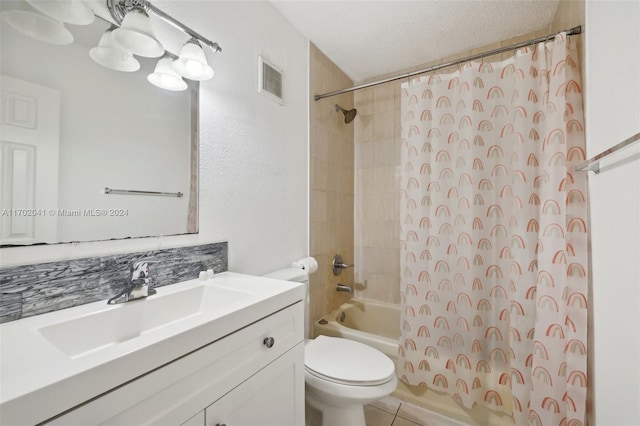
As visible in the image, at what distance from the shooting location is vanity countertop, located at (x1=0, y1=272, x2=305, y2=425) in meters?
0.44

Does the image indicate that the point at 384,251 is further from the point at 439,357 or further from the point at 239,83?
the point at 239,83

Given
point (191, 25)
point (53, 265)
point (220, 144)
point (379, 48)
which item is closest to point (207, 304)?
point (53, 265)

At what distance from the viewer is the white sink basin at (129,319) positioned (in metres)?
0.71

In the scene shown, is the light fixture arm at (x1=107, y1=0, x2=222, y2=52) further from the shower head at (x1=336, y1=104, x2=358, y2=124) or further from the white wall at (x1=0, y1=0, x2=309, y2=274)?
the shower head at (x1=336, y1=104, x2=358, y2=124)

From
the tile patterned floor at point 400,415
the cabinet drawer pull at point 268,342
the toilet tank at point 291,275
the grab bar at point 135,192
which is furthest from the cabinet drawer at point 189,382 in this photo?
the tile patterned floor at point 400,415

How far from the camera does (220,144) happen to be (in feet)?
4.19

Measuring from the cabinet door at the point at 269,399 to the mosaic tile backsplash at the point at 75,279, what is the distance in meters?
0.50

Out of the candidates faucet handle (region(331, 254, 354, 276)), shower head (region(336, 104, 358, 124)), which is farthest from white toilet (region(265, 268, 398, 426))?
shower head (region(336, 104, 358, 124))

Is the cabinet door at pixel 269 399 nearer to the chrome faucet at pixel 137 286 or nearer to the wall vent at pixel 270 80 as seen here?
the chrome faucet at pixel 137 286

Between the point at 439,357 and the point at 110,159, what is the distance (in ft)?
6.08

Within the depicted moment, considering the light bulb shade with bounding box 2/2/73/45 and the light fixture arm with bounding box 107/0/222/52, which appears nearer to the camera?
the light bulb shade with bounding box 2/2/73/45

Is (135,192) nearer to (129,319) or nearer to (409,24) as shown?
(129,319)

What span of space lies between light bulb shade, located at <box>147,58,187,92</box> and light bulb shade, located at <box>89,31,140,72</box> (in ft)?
0.28

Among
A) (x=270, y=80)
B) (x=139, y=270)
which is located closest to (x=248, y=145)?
(x=270, y=80)
